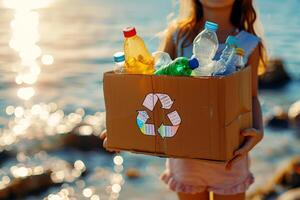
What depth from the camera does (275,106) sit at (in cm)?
942

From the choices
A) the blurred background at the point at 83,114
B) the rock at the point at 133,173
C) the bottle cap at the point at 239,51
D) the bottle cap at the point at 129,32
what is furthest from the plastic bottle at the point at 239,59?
the rock at the point at 133,173

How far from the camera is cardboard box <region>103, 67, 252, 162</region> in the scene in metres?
2.62

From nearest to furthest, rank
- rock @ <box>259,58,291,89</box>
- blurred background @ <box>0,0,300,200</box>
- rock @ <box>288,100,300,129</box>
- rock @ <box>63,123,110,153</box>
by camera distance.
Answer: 1. blurred background @ <box>0,0,300,200</box>
2. rock @ <box>63,123,110,153</box>
3. rock @ <box>288,100,300,129</box>
4. rock @ <box>259,58,291,89</box>

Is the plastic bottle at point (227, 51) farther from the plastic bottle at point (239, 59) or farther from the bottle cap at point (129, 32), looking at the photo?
the bottle cap at point (129, 32)

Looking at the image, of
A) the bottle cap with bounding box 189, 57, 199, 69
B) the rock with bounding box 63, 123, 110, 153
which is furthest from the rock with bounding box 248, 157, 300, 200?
the bottle cap with bounding box 189, 57, 199, 69

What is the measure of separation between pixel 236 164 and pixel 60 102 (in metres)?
6.44

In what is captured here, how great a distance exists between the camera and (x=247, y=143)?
287 cm

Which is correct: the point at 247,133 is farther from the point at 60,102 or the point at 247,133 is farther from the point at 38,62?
the point at 38,62

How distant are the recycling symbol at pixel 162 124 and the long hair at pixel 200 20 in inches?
19.4

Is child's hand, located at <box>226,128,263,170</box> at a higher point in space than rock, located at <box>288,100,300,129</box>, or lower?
higher

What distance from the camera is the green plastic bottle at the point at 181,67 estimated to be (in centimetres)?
261

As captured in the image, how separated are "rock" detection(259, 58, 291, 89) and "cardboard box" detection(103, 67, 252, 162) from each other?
785 centimetres

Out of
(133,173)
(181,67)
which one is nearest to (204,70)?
(181,67)

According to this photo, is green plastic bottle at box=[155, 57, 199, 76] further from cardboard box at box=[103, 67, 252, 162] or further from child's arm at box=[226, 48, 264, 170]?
child's arm at box=[226, 48, 264, 170]
